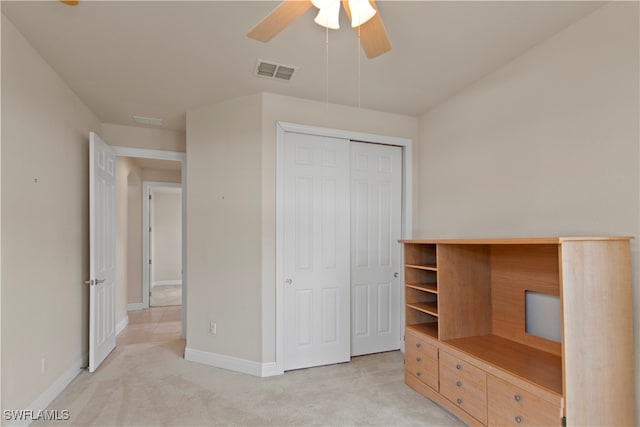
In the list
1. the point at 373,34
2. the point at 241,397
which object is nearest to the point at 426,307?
the point at 241,397

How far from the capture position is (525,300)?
255 cm

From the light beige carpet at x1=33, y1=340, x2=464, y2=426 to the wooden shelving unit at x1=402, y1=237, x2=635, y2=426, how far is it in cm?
29

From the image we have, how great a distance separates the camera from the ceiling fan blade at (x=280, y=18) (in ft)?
5.23

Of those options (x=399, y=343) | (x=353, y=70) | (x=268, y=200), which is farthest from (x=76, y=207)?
(x=399, y=343)

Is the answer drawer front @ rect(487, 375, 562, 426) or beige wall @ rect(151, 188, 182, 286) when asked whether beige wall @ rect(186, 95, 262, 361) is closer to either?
drawer front @ rect(487, 375, 562, 426)

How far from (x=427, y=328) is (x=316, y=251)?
127cm

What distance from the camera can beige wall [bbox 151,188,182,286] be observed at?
28.7ft

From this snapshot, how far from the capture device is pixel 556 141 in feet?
7.99

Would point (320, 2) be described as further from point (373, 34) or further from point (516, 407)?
point (516, 407)

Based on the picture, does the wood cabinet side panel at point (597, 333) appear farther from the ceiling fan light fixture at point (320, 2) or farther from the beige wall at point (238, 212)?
the beige wall at point (238, 212)

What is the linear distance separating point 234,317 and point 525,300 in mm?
2583

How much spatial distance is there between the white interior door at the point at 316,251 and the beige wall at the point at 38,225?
76.2 inches

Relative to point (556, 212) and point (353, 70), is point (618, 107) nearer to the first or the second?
point (556, 212)

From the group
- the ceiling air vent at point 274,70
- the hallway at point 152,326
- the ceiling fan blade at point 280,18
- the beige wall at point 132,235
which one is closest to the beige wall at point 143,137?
the beige wall at point 132,235
